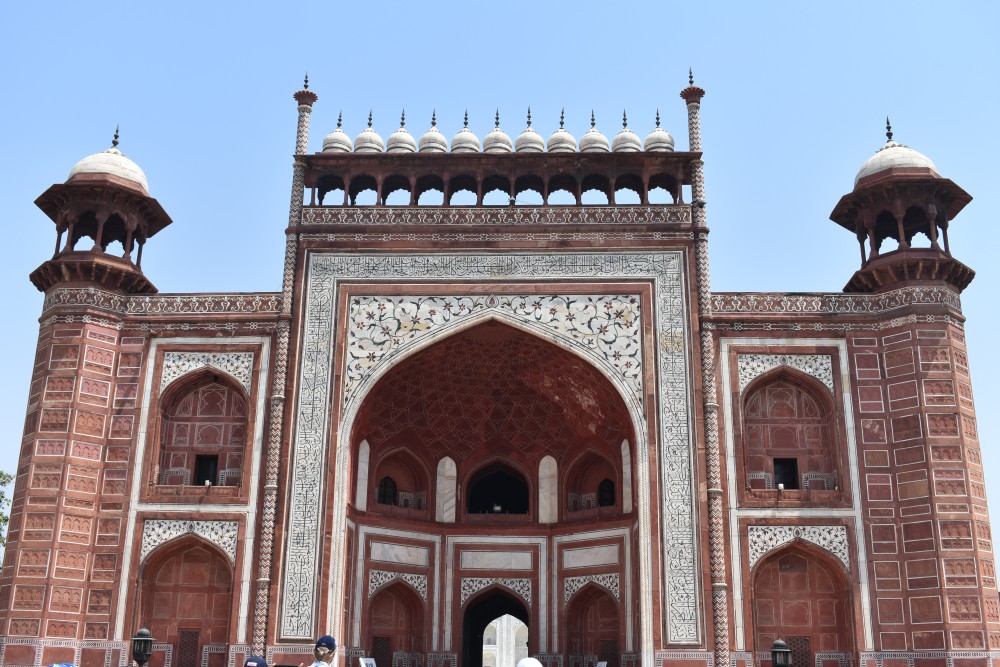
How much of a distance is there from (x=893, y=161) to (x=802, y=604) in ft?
22.8

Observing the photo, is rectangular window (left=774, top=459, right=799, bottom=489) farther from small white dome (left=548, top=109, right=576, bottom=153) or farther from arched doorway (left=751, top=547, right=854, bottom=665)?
small white dome (left=548, top=109, right=576, bottom=153)

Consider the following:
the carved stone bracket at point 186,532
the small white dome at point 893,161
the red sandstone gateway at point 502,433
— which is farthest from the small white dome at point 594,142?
the carved stone bracket at point 186,532

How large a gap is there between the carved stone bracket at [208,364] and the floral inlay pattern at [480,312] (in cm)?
162

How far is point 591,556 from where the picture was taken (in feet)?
54.9

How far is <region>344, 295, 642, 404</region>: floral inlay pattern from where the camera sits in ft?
51.6

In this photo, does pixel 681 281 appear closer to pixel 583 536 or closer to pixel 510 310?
pixel 510 310

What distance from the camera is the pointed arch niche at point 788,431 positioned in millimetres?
15172

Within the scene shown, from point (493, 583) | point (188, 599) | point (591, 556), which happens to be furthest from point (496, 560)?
point (188, 599)

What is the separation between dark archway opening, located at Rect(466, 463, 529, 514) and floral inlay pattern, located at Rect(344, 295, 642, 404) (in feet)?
11.1

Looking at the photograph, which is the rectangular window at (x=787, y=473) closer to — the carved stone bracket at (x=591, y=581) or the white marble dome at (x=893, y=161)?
the carved stone bracket at (x=591, y=581)

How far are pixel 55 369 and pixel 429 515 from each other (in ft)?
20.7

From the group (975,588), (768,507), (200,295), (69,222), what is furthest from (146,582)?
(975,588)

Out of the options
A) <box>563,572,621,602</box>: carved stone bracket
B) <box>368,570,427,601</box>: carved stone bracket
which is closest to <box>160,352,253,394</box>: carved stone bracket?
<box>368,570,427,601</box>: carved stone bracket

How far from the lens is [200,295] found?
647 inches
